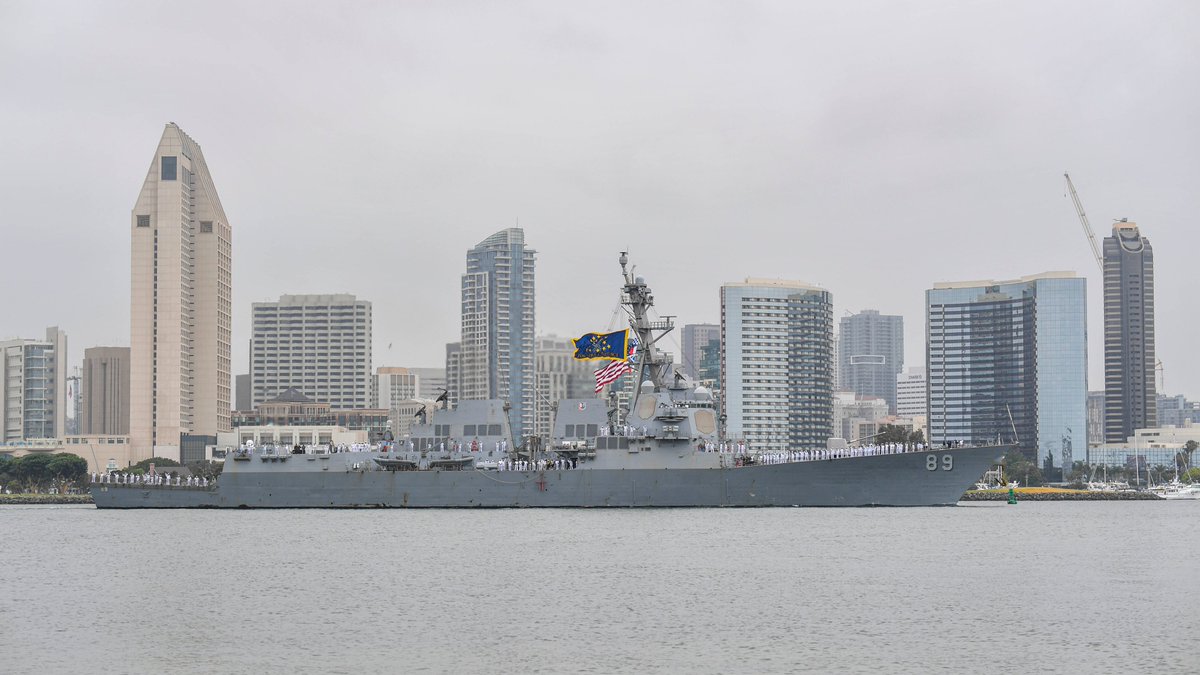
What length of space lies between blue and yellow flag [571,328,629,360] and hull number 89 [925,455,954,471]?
16704 millimetres

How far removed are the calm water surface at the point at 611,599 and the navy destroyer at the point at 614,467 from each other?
6594 mm

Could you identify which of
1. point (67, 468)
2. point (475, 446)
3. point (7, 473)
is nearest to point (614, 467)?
point (475, 446)

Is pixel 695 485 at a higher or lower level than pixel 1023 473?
higher

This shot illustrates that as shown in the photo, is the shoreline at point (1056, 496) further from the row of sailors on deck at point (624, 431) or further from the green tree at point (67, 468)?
the green tree at point (67, 468)

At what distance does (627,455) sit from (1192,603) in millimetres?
37997

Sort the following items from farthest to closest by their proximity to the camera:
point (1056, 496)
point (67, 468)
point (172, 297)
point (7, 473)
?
point (172, 297), point (7, 473), point (67, 468), point (1056, 496)

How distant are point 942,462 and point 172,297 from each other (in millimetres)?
115025

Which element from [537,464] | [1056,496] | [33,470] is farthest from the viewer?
[33,470]

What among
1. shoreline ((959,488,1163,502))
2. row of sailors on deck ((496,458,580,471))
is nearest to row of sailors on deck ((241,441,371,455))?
row of sailors on deck ((496,458,580,471))

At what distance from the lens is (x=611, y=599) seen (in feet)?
132

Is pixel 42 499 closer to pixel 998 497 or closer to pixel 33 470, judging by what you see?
pixel 33 470

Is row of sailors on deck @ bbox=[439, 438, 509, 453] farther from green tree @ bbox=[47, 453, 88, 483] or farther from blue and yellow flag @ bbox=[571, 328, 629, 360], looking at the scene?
green tree @ bbox=[47, 453, 88, 483]

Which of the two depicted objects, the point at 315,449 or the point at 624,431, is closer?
the point at 624,431

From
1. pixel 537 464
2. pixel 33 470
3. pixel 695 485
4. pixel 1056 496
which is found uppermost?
pixel 537 464
